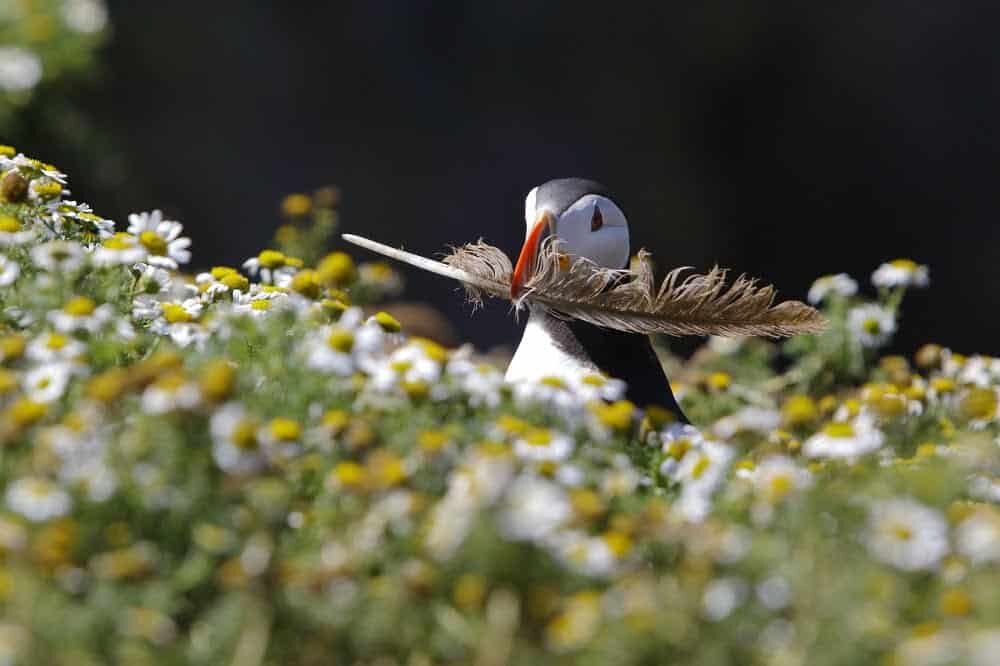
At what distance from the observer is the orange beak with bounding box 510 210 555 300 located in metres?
2.34

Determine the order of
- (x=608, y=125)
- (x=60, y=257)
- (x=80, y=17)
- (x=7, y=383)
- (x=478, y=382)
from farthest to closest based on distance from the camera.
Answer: (x=608, y=125) < (x=80, y=17) < (x=60, y=257) < (x=478, y=382) < (x=7, y=383)

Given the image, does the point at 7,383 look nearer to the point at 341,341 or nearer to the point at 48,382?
the point at 48,382

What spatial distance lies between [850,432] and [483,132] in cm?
390

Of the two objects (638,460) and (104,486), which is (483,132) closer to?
(638,460)

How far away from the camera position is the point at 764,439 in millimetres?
1843

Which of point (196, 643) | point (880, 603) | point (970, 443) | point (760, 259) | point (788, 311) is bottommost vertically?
point (196, 643)

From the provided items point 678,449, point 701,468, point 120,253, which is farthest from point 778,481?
point 120,253

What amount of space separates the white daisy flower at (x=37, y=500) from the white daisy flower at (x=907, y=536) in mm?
851

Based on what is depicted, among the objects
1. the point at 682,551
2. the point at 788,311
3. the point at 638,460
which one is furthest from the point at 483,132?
the point at 682,551

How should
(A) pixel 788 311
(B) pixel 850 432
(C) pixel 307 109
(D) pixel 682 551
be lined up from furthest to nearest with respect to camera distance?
1. (C) pixel 307 109
2. (A) pixel 788 311
3. (B) pixel 850 432
4. (D) pixel 682 551

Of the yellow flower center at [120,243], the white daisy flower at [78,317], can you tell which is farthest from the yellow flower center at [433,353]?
the yellow flower center at [120,243]

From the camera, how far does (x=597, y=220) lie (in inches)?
94.4

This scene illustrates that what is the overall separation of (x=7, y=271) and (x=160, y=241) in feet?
0.85

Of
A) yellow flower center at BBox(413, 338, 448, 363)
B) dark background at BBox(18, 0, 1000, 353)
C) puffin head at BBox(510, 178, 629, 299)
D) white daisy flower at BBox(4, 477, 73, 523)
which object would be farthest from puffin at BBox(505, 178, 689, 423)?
dark background at BBox(18, 0, 1000, 353)
